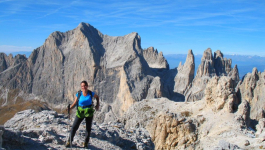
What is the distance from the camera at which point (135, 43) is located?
461 ft

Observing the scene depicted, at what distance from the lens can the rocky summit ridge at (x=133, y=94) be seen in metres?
23.2

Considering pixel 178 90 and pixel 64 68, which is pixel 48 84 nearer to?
pixel 64 68

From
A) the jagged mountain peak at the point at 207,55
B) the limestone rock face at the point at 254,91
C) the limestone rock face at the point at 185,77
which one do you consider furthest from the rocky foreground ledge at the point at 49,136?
the jagged mountain peak at the point at 207,55

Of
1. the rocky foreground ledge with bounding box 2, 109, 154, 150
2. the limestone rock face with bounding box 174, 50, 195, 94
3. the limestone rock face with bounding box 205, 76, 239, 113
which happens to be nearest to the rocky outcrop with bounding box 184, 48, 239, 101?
the limestone rock face with bounding box 174, 50, 195, 94

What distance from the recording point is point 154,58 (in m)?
158

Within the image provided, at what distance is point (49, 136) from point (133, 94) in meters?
82.3

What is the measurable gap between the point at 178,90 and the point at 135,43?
42.8 metres

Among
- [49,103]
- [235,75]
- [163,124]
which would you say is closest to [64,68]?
[49,103]

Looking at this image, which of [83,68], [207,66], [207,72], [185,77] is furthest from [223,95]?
[83,68]

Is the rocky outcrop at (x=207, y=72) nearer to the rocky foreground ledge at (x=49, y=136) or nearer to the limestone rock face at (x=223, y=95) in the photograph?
the limestone rock face at (x=223, y=95)

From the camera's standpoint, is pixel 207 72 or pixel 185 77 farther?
pixel 185 77

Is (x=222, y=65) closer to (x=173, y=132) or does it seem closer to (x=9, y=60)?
(x=173, y=132)

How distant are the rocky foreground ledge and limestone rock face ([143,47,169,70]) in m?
127

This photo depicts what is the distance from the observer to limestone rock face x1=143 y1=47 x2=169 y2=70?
154m
